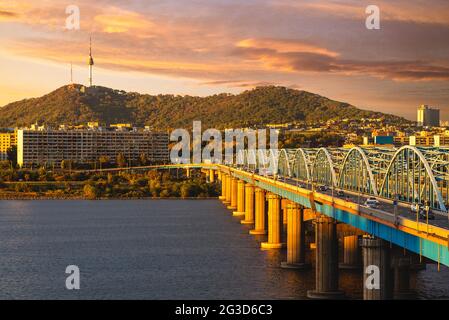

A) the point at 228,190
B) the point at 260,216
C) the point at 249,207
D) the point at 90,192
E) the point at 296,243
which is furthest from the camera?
the point at 90,192

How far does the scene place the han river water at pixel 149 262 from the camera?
60.9 m

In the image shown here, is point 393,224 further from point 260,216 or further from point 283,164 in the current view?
point 283,164

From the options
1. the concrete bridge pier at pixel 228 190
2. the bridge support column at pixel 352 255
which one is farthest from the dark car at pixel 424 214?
the concrete bridge pier at pixel 228 190

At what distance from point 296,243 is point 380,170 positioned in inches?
480

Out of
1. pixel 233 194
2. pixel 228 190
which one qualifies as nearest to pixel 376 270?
pixel 233 194

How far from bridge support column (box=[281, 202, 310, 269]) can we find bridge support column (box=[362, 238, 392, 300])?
25868 mm

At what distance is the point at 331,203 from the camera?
186 feet

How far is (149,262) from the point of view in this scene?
76250 millimetres

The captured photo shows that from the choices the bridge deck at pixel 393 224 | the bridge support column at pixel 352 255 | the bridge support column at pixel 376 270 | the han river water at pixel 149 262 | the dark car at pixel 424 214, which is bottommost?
the han river water at pixel 149 262

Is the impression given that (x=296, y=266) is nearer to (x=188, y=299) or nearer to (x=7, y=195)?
(x=188, y=299)

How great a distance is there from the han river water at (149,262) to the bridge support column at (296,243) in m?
1.43

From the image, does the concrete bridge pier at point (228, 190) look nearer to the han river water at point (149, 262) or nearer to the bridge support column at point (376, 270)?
the han river water at point (149, 262)
